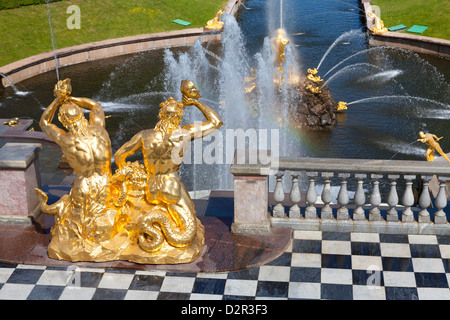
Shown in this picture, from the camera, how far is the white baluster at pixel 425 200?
946 centimetres

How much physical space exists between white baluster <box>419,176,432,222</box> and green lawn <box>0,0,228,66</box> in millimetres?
15274

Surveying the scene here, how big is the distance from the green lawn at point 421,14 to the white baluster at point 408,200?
1508cm

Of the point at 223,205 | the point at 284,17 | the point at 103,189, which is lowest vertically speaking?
the point at 284,17

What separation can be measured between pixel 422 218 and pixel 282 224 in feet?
6.43

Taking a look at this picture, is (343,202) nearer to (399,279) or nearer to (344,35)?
(399,279)

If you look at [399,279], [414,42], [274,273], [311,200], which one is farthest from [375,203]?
[414,42]

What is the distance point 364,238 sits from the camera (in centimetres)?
973

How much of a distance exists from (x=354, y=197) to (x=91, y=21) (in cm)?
1729

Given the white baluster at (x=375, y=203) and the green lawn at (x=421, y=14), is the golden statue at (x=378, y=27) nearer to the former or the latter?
the green lawn at (x=421, y=14)

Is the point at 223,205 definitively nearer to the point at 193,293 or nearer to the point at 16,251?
the point at 193,293

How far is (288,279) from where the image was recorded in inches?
348

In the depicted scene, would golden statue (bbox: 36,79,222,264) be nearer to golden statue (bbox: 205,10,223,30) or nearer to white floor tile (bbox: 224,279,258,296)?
white floor tile (bbox: 224,279,258,296)

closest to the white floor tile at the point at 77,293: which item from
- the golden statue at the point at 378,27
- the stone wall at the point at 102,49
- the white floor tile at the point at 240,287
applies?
the white floor tile at the point at 240,287
